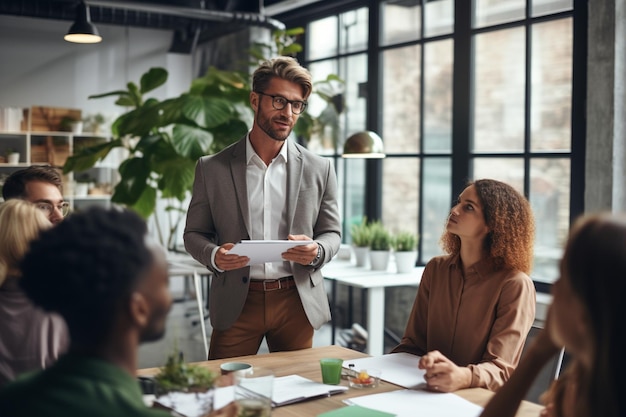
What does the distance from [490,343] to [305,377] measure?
606mm

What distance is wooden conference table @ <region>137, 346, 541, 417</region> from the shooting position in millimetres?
1875

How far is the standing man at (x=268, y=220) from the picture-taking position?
2805 millimetres

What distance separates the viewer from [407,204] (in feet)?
20.3

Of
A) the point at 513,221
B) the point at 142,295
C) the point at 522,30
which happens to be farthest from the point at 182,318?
the point at 142,295

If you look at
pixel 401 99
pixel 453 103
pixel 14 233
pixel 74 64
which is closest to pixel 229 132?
pixel 401 99

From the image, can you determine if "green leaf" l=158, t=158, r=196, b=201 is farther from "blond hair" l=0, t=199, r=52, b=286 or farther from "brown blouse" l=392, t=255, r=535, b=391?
"blond hair" l=0, t=199, r=52, b=286

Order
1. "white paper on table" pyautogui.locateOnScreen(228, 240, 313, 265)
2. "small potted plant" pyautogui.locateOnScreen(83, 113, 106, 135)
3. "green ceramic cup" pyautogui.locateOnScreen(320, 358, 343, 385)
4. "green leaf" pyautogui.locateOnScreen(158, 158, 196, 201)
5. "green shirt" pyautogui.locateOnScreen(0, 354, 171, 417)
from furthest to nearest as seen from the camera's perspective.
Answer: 1. "small potted plant" pyautogui.locateOnScreen(83, 113, 106, 135)
2. "green leaf" pyautogui.locateOnScreen(158, 158, 196, 201)
3. "white paper on table" pyautogui.locateOnScreen(228, 240, 313, 265)
4. "green ceramic cup" pyautogui.locateOnScreen(320, 358, 343, 385)
5. "green shirt" pyautogui.locateOnScreen(0, 354, 171, 417)

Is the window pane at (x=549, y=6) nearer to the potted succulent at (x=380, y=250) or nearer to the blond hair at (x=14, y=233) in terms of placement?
the potted succulent at (x=380, y=250)

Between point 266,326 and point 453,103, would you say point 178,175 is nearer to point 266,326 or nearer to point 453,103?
point 453,103

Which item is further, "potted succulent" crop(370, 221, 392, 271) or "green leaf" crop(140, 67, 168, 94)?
"green leaf" crop(140, 67, 168, 94)

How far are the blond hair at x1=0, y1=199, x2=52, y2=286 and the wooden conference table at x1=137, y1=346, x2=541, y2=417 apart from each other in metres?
0.51

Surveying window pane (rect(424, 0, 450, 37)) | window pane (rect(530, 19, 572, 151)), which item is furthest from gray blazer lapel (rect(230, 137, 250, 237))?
window pane (rect(424, 0, 450, 37))

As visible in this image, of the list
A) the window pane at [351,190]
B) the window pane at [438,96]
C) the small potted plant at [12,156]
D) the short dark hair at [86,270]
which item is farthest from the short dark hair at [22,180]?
the small potted plant at [12,156]

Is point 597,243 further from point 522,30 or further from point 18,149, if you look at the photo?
point 18,149
